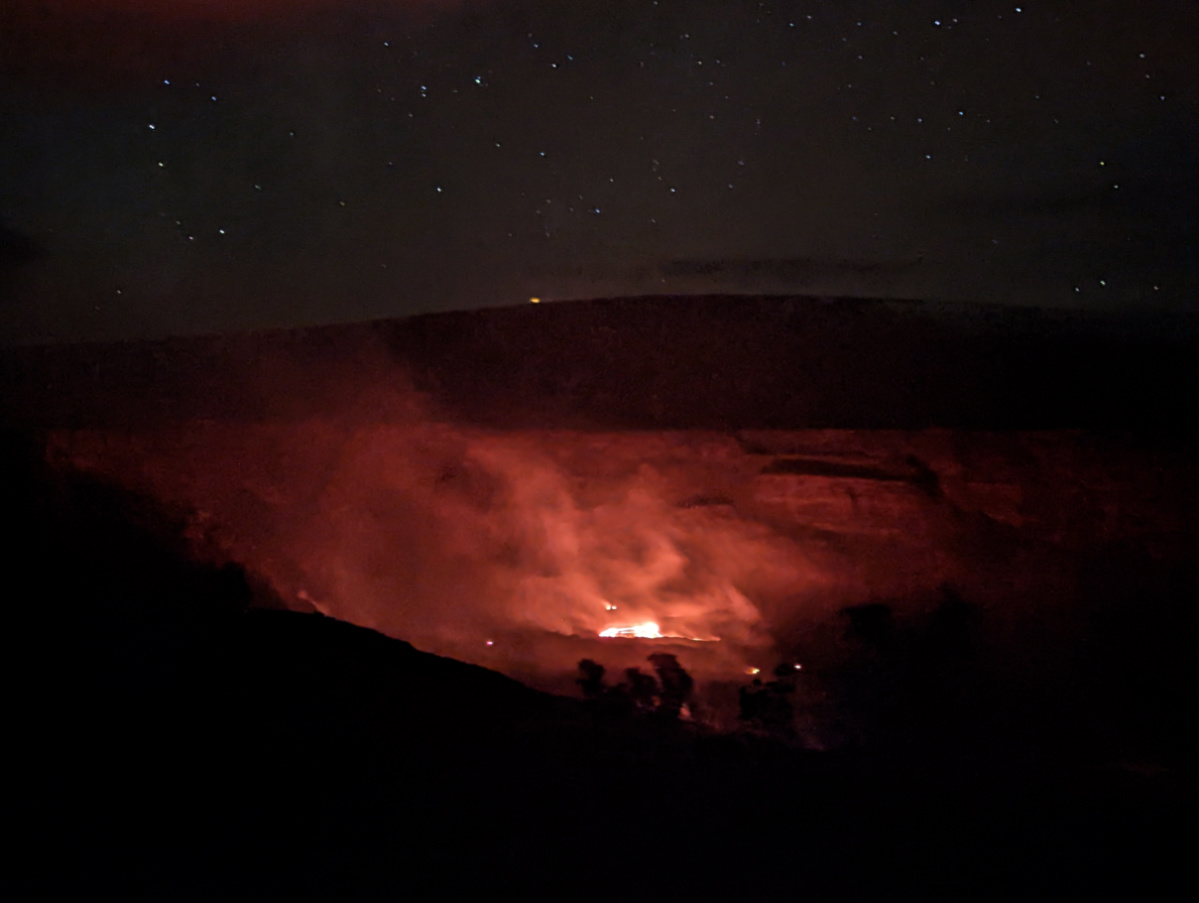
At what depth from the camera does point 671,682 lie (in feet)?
13.8

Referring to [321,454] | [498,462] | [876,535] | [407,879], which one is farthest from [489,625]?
[407,879]

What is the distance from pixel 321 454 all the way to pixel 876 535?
3.35m

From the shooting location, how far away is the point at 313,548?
5.06m

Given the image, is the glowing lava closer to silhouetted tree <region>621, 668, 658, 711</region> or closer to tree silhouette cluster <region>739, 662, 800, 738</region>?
silhouetted tree <region>621, 668, 658, 711</region>

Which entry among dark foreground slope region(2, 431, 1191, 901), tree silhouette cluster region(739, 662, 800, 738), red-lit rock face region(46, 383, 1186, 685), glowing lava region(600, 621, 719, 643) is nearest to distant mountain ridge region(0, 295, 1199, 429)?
red-lit rock face region(46, 383, 1186, 685)

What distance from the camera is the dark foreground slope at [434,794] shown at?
81.5 inches

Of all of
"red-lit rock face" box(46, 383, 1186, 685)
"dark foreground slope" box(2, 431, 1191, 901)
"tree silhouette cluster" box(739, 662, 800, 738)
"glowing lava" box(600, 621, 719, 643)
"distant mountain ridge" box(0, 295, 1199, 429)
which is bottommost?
"dark foreground slope" box(2, 431, 1191, 901)

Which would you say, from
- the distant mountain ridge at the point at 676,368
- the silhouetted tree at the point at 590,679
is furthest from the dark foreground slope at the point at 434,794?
the distant mountain ridge at the point at 676,368

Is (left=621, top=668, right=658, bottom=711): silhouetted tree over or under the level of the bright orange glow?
under

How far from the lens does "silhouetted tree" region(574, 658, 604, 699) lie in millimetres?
4203

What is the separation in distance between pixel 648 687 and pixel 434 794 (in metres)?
1.88

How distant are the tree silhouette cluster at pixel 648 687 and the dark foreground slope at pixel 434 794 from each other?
58 centimetres

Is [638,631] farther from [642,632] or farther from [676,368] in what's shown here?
[676,368]

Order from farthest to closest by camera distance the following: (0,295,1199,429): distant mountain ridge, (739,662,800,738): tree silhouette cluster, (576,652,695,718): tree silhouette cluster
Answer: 1. (0,295,1199,429): distant mountain ridge
2. (576,652,695,718): tree silhouette cluster
3. (739,662,800,738): tree silhouette cluster
